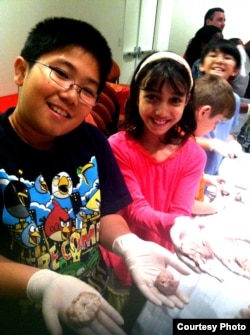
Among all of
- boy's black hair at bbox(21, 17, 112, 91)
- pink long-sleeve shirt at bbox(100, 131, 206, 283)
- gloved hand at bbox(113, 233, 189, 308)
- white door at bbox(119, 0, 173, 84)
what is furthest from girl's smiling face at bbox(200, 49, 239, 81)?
gloved hand at bbox(113, 233, 189, 308)

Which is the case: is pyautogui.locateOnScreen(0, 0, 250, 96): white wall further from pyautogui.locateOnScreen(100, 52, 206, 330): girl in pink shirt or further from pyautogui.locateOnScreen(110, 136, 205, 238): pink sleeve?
pyautogui.locateOnScreen(110, 136, 205, 238): pink sleeve

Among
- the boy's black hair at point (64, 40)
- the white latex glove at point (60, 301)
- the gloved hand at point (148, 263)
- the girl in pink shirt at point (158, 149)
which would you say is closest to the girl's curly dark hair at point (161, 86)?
the girl in pink shirt at point (158, 149)

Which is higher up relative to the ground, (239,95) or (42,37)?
(42,37)

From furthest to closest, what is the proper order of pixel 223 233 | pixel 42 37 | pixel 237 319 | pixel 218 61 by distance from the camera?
1. pixel 218 61
2. pixel 223 233
3. pixel 237 319
4. pixel 42 37

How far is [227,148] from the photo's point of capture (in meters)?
0.91

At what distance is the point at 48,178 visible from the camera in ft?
1.75

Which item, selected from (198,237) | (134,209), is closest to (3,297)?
(134,209)

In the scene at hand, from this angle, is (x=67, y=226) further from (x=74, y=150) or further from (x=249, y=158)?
(x=249, y=158)

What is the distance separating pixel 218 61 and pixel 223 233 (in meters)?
0.45

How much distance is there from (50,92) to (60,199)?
18cm

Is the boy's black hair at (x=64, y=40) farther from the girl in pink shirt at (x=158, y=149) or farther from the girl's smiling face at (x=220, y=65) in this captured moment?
the girl's smiling face at (x=220, y=65)

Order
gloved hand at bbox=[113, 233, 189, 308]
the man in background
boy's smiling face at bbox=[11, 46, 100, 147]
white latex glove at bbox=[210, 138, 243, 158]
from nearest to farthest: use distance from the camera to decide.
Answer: boy's smiling face at bbox=[11, 46, 100, 147] < gloved hand at bbox=[113, 233, 189, 308] < the man in background < white latex glove at bbox=[210, 138, 243, 158]

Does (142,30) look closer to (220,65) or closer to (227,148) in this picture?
(220,65)

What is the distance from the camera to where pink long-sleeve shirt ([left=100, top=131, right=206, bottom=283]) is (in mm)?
658
